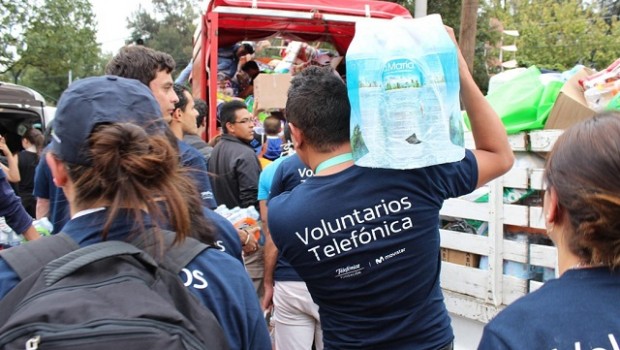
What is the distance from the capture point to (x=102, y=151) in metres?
1.33

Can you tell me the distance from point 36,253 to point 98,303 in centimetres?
26

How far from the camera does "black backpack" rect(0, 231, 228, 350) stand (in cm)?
108

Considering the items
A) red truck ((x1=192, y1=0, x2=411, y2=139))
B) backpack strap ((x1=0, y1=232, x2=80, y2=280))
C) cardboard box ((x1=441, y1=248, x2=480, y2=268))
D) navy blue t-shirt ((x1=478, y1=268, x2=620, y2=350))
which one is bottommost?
cardboard box ((x1=441, y1=248, x2=480, y2=268))

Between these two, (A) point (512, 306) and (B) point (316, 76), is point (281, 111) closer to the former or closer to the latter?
(B) point (316, 76)

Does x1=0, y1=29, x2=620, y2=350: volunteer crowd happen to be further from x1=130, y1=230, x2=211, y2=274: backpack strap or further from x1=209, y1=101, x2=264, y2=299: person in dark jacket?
x1=209, y1=101, x2=264, y2=299: person in dark jacket

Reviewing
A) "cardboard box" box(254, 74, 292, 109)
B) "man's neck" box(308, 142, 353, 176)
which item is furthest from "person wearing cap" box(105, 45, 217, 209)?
"cardboard box" box(254, 74, 292, 109)

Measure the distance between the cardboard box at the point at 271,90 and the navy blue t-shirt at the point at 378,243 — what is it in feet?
14.1

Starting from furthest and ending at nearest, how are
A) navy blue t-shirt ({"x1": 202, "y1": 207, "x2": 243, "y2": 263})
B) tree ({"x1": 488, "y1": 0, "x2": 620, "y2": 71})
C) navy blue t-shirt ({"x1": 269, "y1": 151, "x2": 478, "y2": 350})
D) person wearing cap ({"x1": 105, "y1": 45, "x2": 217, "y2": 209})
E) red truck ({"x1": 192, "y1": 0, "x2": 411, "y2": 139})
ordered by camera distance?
tree ({"x1": 488, "y1": 0, "x2": 620, "y2": 71}) → red truck ({"x1": 192, "y1": 0, "x2": 411, "y2": 139}) → person wearing cap ({"x1": 105, "y1": 45, "x2": 217, "y2": 209}) → navy blue t-shirt ({"x1": 269, "y1": 151, "x2": 478, "y2": 350}) → navy blue t-shirt ({"x1": 202, "y1": 207, "x2": 243, "y2": 263})

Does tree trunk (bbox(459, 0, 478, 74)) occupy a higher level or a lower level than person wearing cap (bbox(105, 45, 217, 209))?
higher

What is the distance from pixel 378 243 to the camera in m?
2.09

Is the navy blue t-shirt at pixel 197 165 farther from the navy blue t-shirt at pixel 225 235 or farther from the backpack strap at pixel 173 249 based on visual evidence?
the backpack strap at pixel 173 249

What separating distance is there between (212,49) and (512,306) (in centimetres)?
505

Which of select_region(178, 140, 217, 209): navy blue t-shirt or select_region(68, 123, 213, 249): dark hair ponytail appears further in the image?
select_region(178, 140, 217, 209): navy blue t-shirt

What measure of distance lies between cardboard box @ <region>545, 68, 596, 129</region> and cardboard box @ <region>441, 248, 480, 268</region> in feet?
3.20
